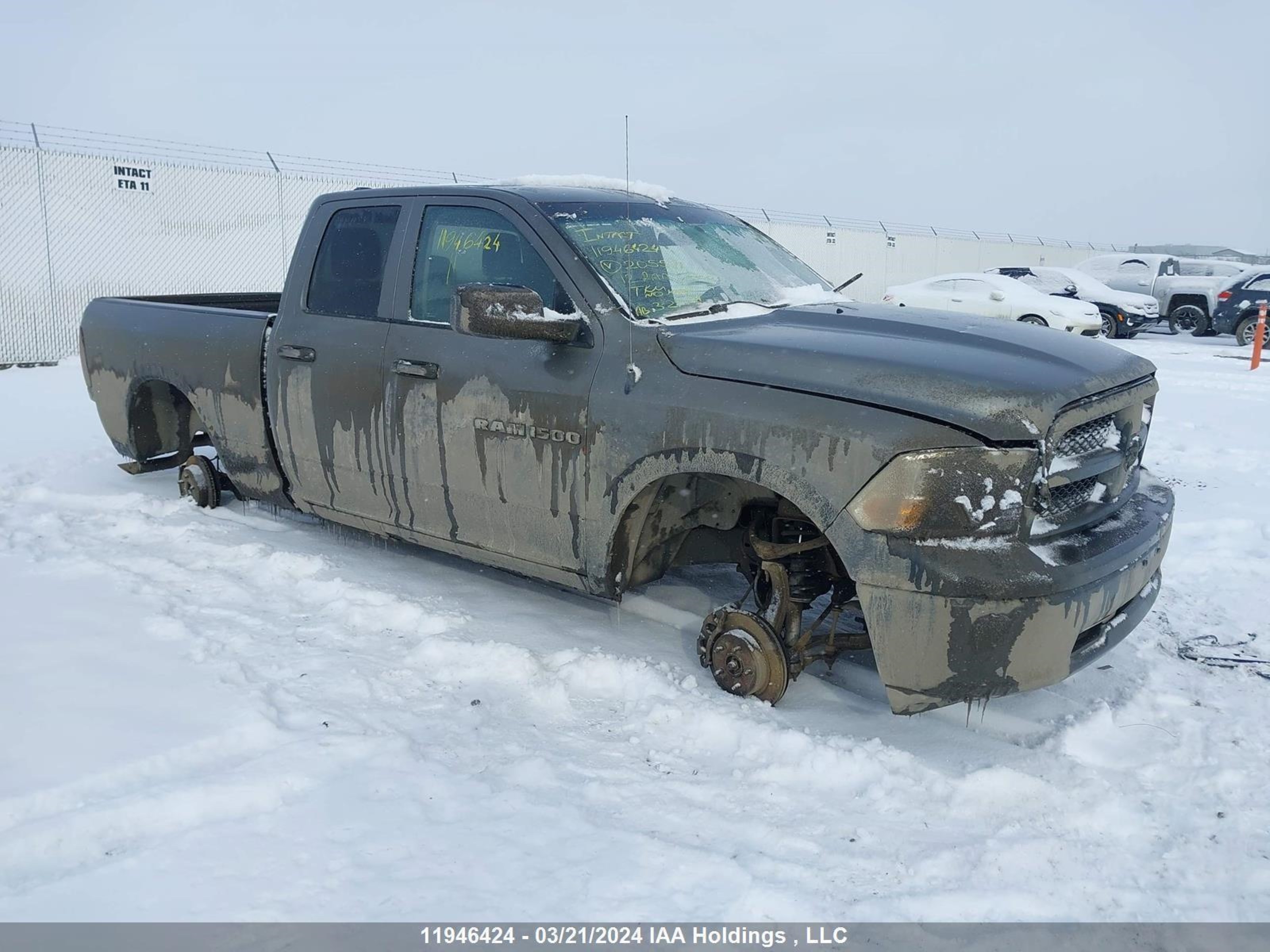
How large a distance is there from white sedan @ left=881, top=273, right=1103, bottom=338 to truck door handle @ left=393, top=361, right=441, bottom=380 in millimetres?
12606

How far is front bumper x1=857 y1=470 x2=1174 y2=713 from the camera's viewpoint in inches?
115

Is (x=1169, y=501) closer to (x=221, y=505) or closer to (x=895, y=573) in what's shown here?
(x=895, y=573)

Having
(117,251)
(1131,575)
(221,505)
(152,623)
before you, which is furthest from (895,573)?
(117,251)

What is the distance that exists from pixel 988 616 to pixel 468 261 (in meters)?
2.55

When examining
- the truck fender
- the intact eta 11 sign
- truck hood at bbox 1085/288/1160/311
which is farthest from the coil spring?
truck hood at bbox 1085/288/1160/311

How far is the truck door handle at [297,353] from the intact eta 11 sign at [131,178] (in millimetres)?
13155

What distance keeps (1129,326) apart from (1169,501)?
17391 millimetres

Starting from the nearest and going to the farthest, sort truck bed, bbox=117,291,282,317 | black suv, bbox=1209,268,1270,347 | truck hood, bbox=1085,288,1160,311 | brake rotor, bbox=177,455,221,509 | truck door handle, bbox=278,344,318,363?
truck door handle, bbox=278,344,318,363, brake rotor, bbox=177,455,221,509, truck bed, bbox=117,291,282,317, black suv, bbox=1209,268,1270,347, truck hood, bbox=1085,288,1160,311

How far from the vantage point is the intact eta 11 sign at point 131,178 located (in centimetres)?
1570

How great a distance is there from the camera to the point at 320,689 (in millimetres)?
3645

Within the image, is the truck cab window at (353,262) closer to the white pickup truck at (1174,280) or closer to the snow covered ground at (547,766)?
the snow covered ground at (547,766)

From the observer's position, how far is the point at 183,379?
554 cm

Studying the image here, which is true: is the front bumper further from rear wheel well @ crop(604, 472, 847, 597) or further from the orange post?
the orange post

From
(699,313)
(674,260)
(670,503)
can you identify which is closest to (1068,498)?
A: (670,503)
